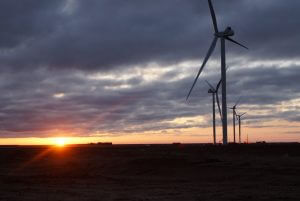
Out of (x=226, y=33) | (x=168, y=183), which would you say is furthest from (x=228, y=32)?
(x=168, y=183)

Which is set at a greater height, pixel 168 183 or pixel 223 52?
pixel 223 52

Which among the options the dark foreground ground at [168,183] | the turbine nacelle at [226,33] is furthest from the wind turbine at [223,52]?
the dark foreground ground at [168,183]

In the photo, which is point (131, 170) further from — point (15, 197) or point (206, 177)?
point (15, 197)

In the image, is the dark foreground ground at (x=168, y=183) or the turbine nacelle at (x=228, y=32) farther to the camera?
the turbine nacelle at (x=228, y=32)

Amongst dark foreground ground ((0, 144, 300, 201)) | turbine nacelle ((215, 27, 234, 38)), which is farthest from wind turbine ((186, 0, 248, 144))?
dark foreground ground ((0, 144, 300, 201))

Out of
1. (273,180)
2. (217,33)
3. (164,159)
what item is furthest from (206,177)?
(217,33)

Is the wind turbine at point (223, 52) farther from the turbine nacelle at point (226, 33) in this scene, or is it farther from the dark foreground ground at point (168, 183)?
the dark foreground ground at point (168, 183)

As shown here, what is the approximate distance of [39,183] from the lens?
38969mm

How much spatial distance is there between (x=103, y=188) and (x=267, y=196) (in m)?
12.2

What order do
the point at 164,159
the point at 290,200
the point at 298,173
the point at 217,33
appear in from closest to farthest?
the point at 290,200 < the point at 298,173 < the point at 164,159 < the point at 217,33

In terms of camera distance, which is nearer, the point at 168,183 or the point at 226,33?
the point at 168,183

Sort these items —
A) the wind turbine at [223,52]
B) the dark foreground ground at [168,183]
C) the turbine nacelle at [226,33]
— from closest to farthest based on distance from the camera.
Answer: the dark foreground ground at [168,183], the wind turbine at [223,52], the turbine nacelle at [226,33]

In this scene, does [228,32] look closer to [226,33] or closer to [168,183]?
[226,33]

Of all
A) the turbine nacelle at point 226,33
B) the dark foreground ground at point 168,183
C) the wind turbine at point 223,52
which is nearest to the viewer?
the dark foreground ground at point 168,183
